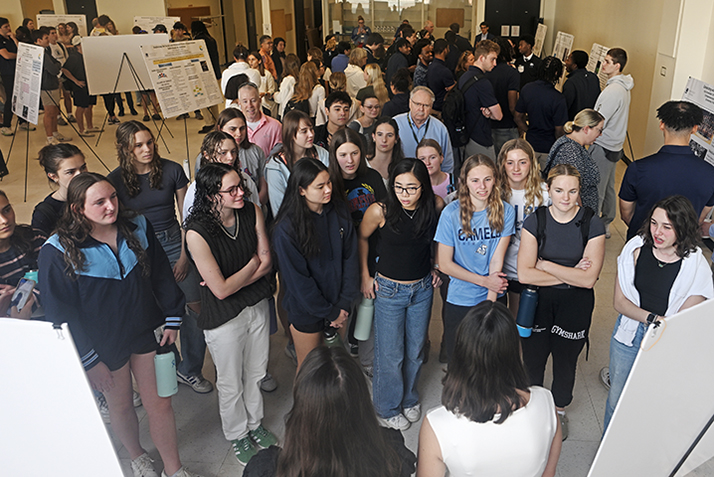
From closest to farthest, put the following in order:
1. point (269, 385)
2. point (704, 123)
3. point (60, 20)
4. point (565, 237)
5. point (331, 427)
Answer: point (331, 427)
point (565, 237)
point (269, 385)
point (704, 123)
point (60, 20)

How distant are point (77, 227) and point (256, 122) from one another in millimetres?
2518

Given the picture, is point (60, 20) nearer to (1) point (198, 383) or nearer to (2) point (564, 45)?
(2) point (564, 45)

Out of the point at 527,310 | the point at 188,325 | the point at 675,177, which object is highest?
the point at 675,177

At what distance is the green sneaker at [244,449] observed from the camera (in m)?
3.12

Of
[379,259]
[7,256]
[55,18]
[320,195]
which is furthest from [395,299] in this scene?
[55,18]

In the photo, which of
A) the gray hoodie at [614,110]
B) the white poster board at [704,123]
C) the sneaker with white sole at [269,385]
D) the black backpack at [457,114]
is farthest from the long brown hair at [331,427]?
the gray hoodie at [614,110]

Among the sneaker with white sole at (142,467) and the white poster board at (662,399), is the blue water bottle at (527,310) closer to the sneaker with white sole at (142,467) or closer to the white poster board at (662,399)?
the white poster board at (662,399)

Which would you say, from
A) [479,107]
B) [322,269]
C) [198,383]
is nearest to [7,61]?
[479,107]

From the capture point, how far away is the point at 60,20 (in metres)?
12.6

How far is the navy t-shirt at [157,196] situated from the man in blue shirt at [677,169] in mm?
2963

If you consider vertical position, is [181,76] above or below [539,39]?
below

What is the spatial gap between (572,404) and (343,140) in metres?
2.12

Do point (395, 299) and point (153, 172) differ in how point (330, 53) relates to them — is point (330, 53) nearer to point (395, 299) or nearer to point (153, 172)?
point (153, 172)

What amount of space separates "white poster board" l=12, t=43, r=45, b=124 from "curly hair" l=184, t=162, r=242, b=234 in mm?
5034
